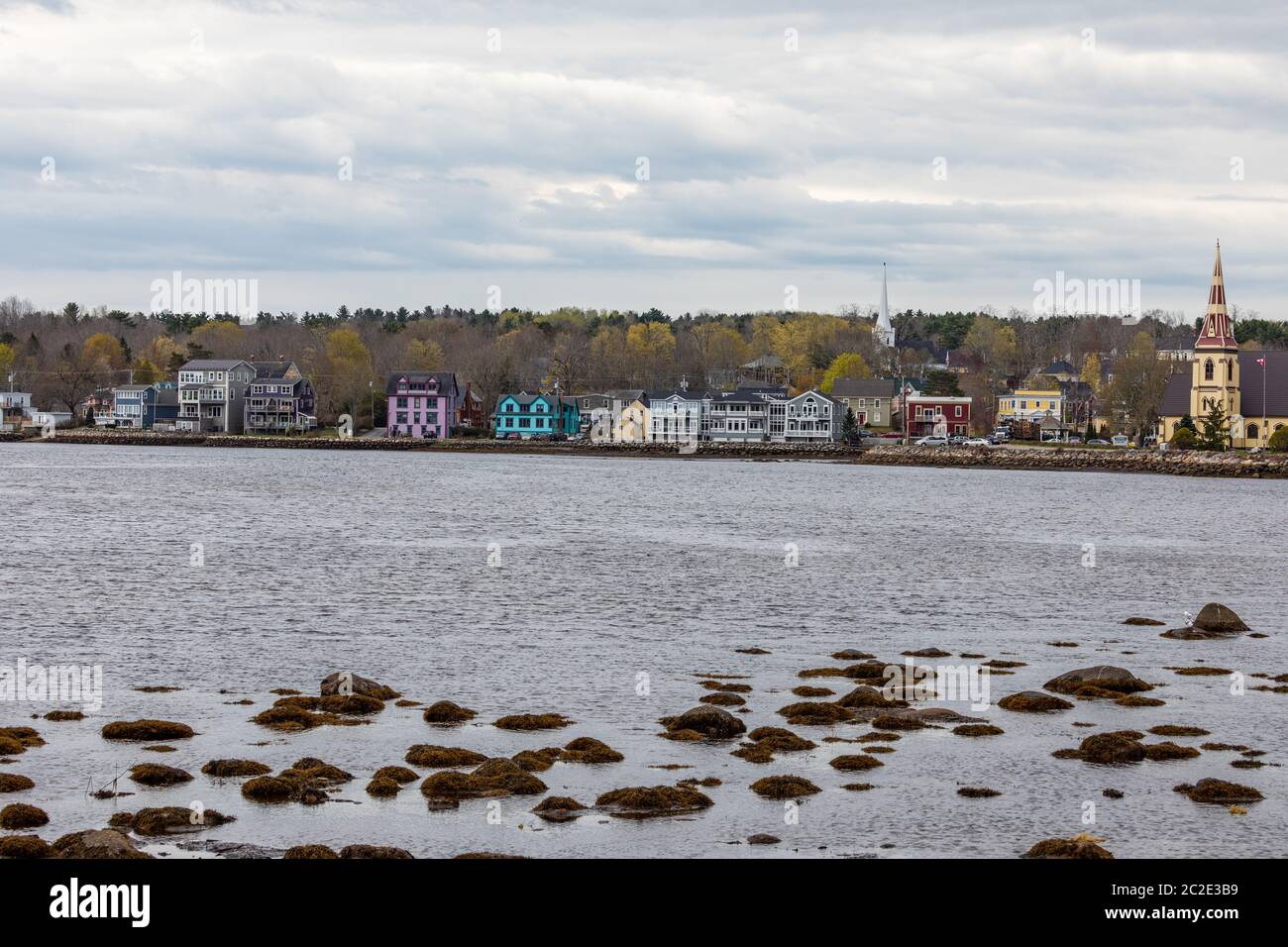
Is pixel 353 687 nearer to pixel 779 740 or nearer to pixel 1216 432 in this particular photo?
pixel 779 740

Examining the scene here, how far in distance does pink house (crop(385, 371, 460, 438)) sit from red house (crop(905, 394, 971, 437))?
172 ft

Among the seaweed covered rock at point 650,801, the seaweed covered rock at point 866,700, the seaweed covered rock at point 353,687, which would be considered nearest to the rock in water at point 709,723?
the seaweed covered rock at point 866,700

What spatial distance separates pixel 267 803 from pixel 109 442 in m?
164

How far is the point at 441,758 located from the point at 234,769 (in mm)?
2796

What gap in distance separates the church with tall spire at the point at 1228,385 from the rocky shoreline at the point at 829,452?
371 inches

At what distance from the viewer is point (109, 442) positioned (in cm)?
17175

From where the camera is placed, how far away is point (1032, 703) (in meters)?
24.7

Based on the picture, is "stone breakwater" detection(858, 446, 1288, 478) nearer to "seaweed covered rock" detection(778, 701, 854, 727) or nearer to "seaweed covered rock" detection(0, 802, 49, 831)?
"seaweed covered rock" detection(778, 701, 854, 727)

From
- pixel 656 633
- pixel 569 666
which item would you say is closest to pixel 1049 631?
pixel 656 633

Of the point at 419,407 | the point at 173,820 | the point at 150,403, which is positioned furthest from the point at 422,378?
the point at 173,820

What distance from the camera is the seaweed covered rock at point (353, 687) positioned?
24.7 metres

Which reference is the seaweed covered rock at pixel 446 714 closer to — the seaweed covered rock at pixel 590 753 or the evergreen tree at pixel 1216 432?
the seaweed covered rock at pixel 590 753
